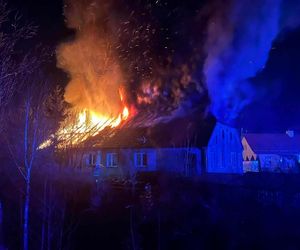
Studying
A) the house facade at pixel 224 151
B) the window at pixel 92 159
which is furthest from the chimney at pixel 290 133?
the window at pixel 92 159

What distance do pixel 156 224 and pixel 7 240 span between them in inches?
259

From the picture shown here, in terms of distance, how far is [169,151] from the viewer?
3006cm

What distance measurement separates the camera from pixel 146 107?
35469mm

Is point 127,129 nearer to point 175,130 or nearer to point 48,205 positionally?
point 175,130

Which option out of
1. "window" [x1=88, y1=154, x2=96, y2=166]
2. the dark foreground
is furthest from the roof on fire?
the dark foreground

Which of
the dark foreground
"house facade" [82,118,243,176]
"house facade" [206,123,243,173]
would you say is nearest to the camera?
the dark foreground

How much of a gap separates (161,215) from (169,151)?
13892 mm

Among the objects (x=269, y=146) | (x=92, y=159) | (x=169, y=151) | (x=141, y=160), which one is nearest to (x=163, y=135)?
(x=169, y=151)

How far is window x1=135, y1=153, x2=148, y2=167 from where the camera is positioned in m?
31.5

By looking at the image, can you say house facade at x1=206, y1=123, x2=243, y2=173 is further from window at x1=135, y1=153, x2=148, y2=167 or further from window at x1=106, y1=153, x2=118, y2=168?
window at x1=106, y1=153, x2=118, y2=168

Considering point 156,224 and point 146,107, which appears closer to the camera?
point 156,224

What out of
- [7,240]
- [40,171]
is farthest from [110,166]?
[7,240]

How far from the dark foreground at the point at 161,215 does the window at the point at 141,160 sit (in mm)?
11027

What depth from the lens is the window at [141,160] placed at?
3148cm
